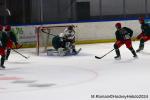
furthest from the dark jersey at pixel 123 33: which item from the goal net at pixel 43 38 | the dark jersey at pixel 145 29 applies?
the goal net at pixel 43 38

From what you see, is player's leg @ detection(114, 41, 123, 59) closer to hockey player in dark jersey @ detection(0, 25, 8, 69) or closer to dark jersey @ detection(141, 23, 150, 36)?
dark jersey @ detection(141, 23, 150, 36)

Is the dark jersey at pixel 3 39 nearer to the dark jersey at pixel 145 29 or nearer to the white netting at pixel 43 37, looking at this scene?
the white netting at pixel 43 37

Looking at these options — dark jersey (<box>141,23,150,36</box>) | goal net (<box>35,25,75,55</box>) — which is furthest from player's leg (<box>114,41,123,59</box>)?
goal net (<box>35,25,75,55</box>)

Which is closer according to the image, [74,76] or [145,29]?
[74,76]

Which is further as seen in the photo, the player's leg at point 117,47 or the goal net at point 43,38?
the goal net at point 43,38

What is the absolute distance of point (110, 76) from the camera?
923cm

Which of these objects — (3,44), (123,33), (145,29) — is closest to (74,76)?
(3,44)

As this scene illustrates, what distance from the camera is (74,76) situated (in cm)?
934

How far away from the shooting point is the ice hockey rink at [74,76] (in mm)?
7688

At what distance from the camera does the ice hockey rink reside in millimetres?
7688

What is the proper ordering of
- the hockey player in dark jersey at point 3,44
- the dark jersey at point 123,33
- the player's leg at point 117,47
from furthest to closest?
1. the player's leg at point 117,47
2. the dark jersey at point 123,33
3. the hockey player in dark jersey at point 3,44

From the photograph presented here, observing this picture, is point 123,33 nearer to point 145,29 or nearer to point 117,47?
point 117,47

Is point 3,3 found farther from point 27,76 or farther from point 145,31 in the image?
point 27,76

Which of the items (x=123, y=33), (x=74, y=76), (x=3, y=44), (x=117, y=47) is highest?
(x=123, y=33)
